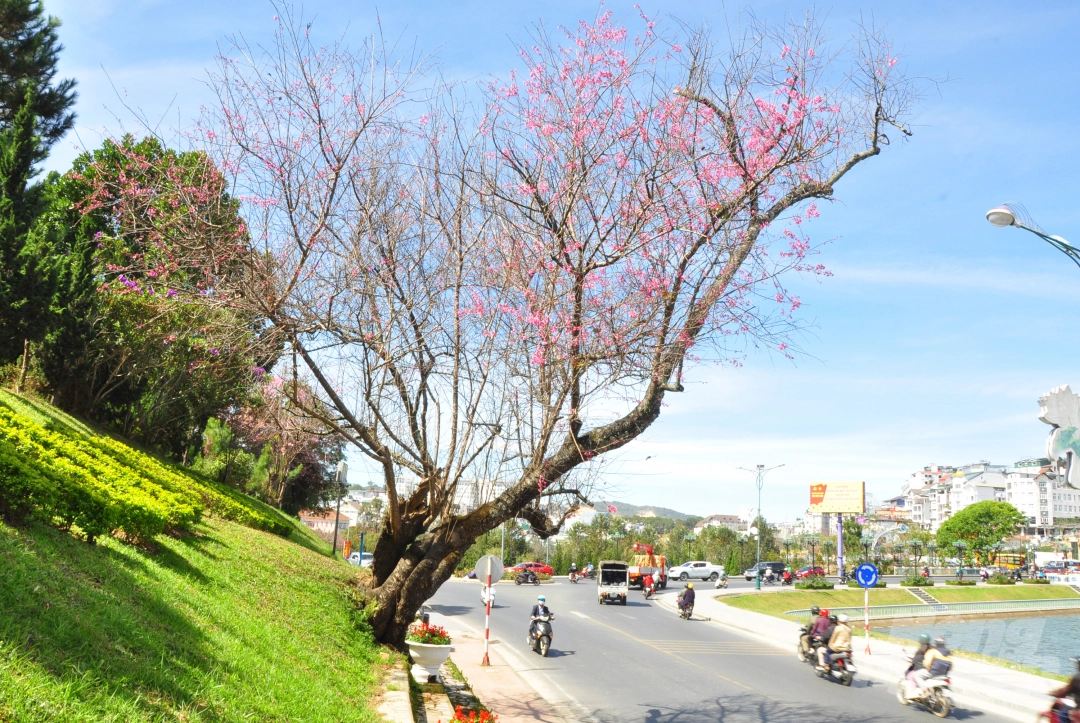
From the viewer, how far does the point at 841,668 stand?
16391 millimetres

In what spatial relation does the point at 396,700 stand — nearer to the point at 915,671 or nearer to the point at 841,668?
the point at 915,671

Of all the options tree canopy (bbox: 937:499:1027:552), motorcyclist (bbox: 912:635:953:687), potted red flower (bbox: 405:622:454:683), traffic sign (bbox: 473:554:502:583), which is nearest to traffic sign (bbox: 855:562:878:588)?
motorcyclist (bbox: 912:635:953:687)

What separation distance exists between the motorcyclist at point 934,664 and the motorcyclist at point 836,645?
2.61m

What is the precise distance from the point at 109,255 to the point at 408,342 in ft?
54.7

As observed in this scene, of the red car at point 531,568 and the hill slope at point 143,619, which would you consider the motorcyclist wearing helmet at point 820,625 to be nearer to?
the hill slope at point 143,619

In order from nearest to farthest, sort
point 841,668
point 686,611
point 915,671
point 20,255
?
point 915,671, point 841,668, point 20,255, point 686,611

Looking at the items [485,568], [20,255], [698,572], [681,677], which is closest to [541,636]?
[485,568]

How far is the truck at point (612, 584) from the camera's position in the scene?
36312 mm

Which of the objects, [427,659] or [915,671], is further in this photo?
[915,671]

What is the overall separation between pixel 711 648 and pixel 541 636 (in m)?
5.33

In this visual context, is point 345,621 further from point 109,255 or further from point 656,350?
point 109,255

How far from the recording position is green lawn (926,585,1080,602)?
54.4 meters

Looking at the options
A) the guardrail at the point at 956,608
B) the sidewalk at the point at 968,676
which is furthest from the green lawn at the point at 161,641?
the guardrail at the point at 956,608

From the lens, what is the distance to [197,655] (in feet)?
23.2
